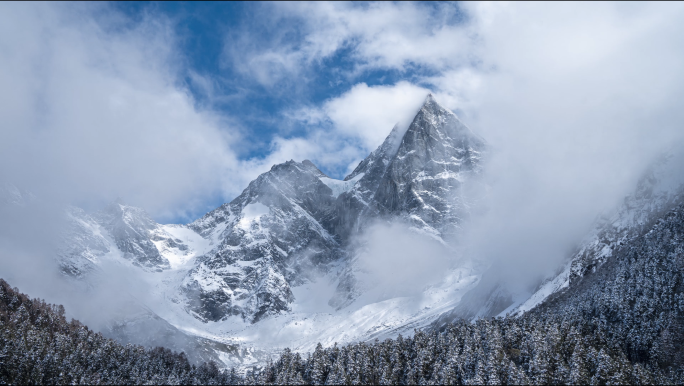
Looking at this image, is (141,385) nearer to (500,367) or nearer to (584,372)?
(500,367)

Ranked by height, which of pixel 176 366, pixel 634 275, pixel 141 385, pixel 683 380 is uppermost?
pixel 634 275

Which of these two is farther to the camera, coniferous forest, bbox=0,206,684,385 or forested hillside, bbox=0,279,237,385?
forested hillside, bbox=0,279,237,385

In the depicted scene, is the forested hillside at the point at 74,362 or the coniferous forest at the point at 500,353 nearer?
the coniferous forest at the point at 500,353

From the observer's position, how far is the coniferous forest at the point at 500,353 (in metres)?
139

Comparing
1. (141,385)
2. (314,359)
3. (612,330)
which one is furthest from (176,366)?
(612,330)

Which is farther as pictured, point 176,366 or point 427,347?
point 176,366

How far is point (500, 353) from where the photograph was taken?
493ft

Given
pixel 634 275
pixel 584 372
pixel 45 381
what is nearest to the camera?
pixel 584 372

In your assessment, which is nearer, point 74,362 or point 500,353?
point 500,353

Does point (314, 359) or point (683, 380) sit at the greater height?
point (314, 359)

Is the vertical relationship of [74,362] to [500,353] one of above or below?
above

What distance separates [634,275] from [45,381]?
195 meters

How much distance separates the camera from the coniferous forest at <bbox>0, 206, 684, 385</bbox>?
139 m

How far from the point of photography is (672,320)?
157 meters
